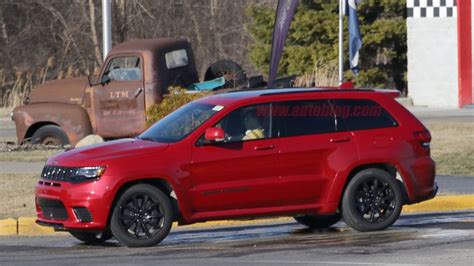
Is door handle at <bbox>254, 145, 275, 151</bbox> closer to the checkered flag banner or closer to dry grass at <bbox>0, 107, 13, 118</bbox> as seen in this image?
dry grass at <bbox>0, 107, 13, 118</bbox>

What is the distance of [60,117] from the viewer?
20.5 meters

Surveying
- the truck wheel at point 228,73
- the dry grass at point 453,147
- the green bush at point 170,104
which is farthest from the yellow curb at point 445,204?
the truck wheel at point 228,73

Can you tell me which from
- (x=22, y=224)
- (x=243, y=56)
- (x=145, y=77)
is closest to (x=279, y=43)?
(x=145, y=77)

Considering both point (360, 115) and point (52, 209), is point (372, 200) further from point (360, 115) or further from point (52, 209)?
point (52, 209)

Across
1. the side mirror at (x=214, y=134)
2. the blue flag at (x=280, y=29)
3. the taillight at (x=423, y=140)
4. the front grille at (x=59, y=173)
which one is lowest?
the front grille at (x=59, y=173)

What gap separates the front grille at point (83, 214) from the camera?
37.4ft

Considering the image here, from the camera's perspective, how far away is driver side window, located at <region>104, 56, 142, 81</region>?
20188 millimetres

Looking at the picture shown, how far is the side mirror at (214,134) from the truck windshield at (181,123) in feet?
0.77

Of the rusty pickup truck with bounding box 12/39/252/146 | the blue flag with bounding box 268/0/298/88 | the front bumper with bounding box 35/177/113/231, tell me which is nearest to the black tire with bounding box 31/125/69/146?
the rusty pickup truck with bounding box 12/39/252/146

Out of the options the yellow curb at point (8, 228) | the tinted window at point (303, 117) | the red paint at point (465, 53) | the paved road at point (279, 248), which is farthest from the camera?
the red paint at point (465, 53)

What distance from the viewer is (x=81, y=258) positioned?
11.0m

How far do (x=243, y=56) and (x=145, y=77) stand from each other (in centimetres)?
2116

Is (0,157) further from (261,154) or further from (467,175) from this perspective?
(261,154)

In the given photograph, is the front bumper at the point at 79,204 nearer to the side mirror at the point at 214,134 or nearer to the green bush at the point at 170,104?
the side mirror at the point at 214,134
